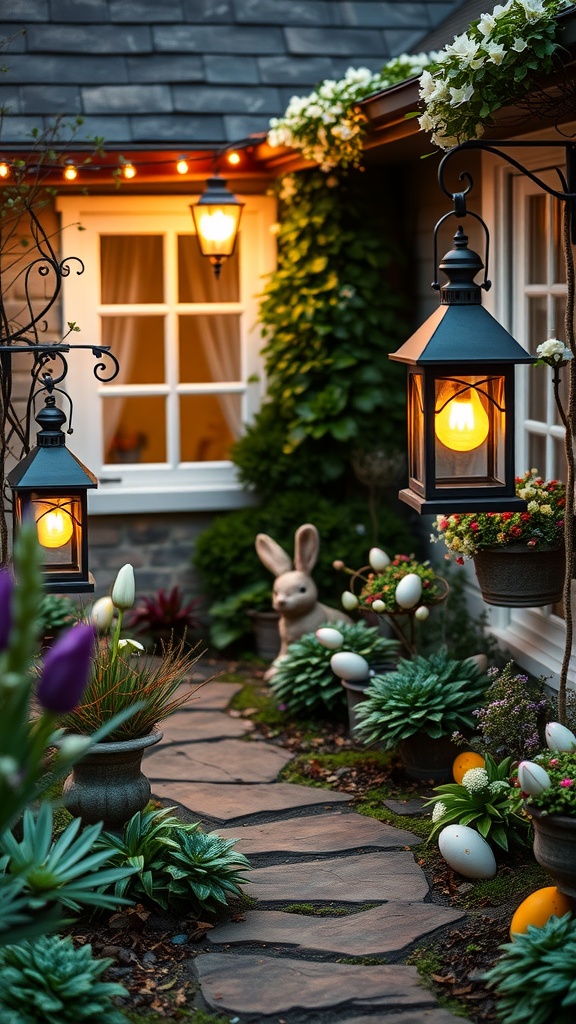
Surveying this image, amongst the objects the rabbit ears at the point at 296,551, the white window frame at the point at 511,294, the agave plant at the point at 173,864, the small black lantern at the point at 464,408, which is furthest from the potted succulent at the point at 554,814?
the rabbit ears at the point at 296,551

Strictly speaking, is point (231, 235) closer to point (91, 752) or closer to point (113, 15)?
point (113, 15)

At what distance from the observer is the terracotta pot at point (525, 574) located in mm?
5145

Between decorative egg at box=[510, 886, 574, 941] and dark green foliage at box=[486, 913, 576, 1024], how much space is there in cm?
8

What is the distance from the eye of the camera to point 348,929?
13.9 ft

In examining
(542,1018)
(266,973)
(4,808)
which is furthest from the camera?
(266,973)

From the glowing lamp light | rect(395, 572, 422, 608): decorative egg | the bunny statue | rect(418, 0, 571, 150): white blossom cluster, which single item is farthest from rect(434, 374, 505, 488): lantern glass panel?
the bunny statue

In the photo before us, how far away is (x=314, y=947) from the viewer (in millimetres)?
4102

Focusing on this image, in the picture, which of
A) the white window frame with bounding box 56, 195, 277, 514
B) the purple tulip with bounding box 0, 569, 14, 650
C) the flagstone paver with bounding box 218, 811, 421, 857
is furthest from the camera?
the white window frame with bounding box 56, 195, 277, 514

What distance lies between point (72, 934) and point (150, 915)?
262 millimetres

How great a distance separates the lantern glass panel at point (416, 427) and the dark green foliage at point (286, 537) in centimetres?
371

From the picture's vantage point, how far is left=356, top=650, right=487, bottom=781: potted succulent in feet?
17.7

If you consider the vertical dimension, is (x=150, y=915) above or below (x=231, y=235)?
below

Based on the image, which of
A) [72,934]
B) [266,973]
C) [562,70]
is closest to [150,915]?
[72,934]

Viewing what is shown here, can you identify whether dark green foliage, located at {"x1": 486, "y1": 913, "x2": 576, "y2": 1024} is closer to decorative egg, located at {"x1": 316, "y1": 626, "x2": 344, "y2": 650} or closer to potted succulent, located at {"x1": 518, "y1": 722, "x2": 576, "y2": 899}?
potted succulent, located at {"x1": 518, "y1": 722, "x2": 576, "y2": 899}
